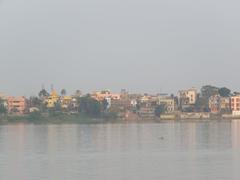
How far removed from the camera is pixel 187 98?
278 feet

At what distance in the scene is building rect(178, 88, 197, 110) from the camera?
84.1 m

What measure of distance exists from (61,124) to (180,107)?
17363 millimetres

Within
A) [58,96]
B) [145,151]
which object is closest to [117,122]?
[58,96]

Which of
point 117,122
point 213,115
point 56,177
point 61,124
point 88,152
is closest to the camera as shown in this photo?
point 56,177

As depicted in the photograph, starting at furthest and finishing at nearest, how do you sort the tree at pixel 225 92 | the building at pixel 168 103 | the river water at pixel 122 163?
the tree at pixel 225 92 → the building at pixel 168 103 → the river water at pixel 122 163

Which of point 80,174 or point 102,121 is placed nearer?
point 80,174

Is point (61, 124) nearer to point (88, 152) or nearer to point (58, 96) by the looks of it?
point (58, 96)

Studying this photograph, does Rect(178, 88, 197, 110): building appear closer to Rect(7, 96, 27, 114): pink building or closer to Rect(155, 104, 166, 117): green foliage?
Rect(155, 104, 166, 117): green foliage

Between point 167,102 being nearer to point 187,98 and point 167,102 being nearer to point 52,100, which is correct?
point 187,98

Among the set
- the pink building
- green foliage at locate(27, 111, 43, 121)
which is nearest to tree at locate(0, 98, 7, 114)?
the pink building

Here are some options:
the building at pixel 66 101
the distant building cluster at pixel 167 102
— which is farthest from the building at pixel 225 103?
the building at pixel 66 101

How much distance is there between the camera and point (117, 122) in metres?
79.7

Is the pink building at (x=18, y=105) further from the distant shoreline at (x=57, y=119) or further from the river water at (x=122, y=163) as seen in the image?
the river water at (x=122, y=163)

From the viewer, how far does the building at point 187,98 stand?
8412cm
